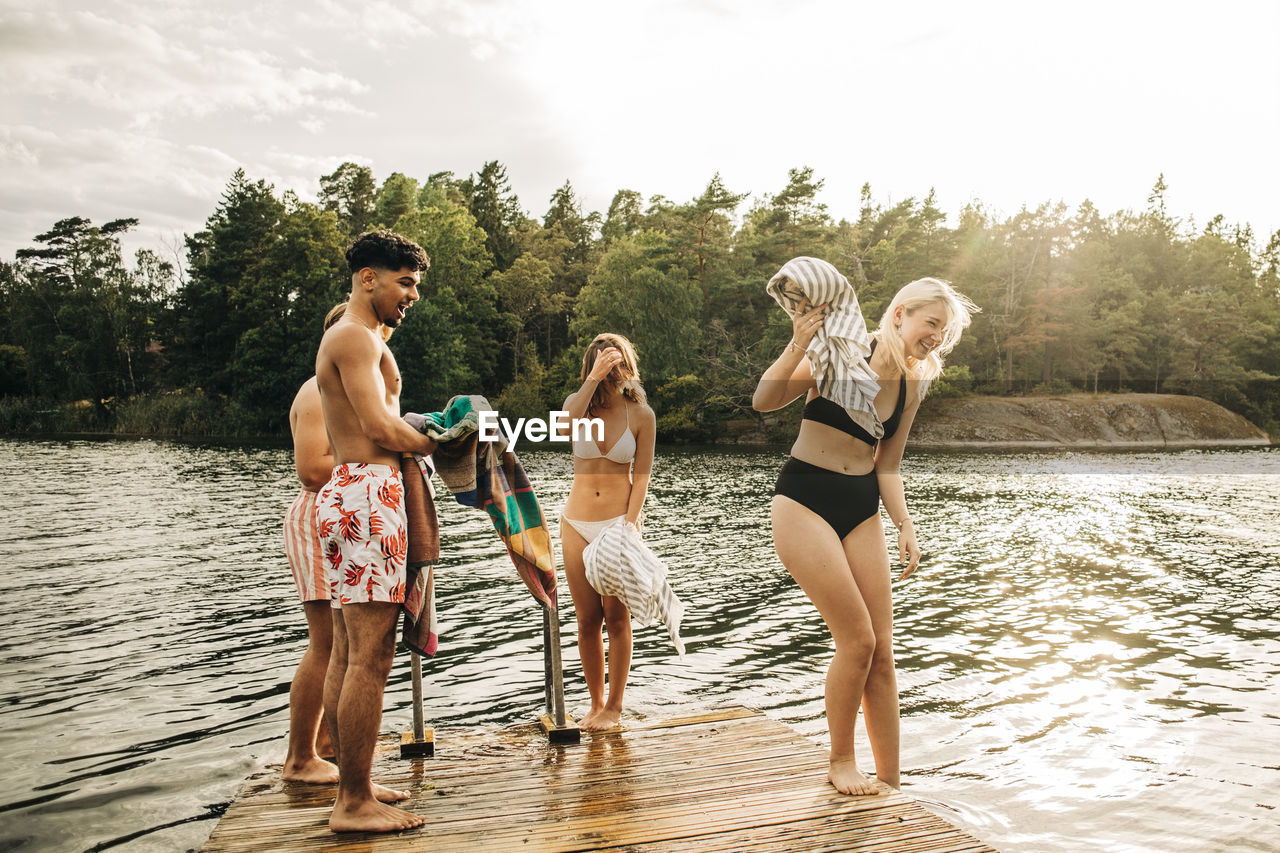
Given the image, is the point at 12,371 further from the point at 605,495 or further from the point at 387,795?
the point at 387,795

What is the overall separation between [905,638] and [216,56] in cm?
7095

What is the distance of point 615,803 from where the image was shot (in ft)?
11.3

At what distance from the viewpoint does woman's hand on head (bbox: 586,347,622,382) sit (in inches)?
179

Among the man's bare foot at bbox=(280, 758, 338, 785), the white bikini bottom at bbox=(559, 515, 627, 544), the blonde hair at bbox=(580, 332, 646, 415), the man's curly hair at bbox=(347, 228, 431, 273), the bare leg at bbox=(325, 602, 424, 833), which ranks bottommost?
the man's bare foot at bbox=(280, 758, 338, 785)

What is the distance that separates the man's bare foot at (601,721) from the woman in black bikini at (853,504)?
1.41m

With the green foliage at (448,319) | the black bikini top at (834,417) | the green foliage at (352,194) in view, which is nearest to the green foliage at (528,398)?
the green foliage at (448,319)

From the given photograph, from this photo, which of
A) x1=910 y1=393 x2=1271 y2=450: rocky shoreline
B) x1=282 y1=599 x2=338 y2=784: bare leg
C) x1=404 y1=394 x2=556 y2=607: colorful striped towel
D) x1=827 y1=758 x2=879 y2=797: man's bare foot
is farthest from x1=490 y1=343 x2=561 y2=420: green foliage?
x1=827 y1=758 x2=879 y2=797: man's bare foot

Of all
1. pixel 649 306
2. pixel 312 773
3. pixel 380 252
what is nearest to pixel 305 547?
pixel 312 773

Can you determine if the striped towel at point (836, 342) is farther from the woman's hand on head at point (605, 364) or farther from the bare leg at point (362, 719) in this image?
the bare leg at point (362, 719)

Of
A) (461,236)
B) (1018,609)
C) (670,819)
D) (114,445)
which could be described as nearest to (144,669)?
(670,819)

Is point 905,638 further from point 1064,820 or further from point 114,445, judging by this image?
point 114,445

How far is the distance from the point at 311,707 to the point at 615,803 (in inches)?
60.4

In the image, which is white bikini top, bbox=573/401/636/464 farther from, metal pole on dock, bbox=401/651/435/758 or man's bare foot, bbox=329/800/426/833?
man's bare foot, bbox=329/800/426/833

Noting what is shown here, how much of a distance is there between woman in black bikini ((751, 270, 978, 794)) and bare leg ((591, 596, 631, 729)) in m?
1.31
